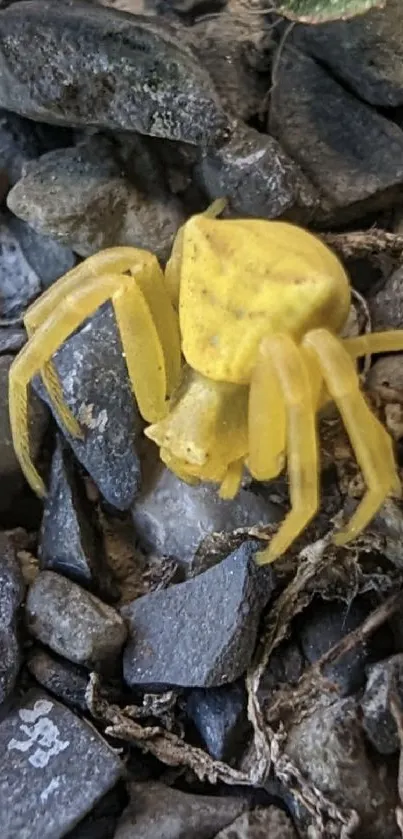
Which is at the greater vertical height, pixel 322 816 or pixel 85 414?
pixel 85 414

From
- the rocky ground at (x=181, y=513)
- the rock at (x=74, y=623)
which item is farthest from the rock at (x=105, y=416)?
the rock at (x=74, y=623)

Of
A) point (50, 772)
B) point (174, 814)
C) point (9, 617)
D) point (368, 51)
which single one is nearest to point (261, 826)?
point (174, 814)

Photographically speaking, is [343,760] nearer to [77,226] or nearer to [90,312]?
[90,312]

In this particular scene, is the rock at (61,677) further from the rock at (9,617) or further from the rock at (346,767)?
the rock at (346,767)

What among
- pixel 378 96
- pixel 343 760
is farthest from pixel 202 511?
pixel 378 96

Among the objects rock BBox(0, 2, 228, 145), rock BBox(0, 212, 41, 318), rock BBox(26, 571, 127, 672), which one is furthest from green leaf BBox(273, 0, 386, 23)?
rock BBox(26, 571, 127, 672)

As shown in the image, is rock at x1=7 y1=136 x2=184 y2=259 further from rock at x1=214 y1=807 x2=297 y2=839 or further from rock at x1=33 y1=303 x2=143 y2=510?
rock at x1=214 y1=807 x2=297 y2=839
